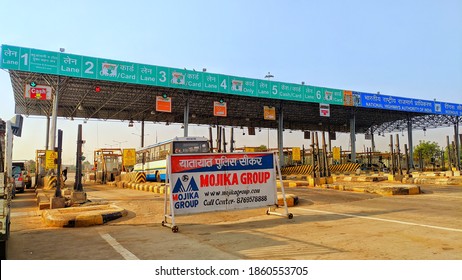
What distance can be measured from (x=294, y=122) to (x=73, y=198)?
3980 cm

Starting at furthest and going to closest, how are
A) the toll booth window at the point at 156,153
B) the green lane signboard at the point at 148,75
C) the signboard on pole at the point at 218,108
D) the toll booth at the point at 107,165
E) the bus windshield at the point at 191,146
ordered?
the toll booth at the point at 107,165 → the signboard on pole at the point at 218,108 → the toll booth window at the point at 156,153 → the bus windshield at the point at 191,146 → the green lane signboard at the point at 148,75

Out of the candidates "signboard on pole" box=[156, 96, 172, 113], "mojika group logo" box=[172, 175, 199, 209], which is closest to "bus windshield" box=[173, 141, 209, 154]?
"signboard on pole" box=[156, 96, 172, 113]

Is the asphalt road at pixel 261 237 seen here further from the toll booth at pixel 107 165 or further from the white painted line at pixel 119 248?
the toll booth at pixel 107 165

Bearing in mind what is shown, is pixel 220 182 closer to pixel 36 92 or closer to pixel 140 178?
pixel 140 178

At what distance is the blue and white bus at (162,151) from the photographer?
850 inches

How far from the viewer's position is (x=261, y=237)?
22.0ft

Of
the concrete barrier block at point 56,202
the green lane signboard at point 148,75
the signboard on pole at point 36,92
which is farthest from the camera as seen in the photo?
the signboard on pole at point 36,92

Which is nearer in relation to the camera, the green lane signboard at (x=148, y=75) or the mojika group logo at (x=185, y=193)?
the mojika group logo at (x=185, y=193)

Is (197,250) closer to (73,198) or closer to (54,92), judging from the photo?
(73,198)

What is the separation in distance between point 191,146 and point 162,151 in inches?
100

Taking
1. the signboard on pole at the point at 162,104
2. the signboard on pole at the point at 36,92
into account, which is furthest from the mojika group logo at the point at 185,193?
the signboard on pole at the point at 162,104

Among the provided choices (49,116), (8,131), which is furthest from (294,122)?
(8,131)

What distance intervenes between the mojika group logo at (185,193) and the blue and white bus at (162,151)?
1056cm

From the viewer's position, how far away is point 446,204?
36.9 ft
